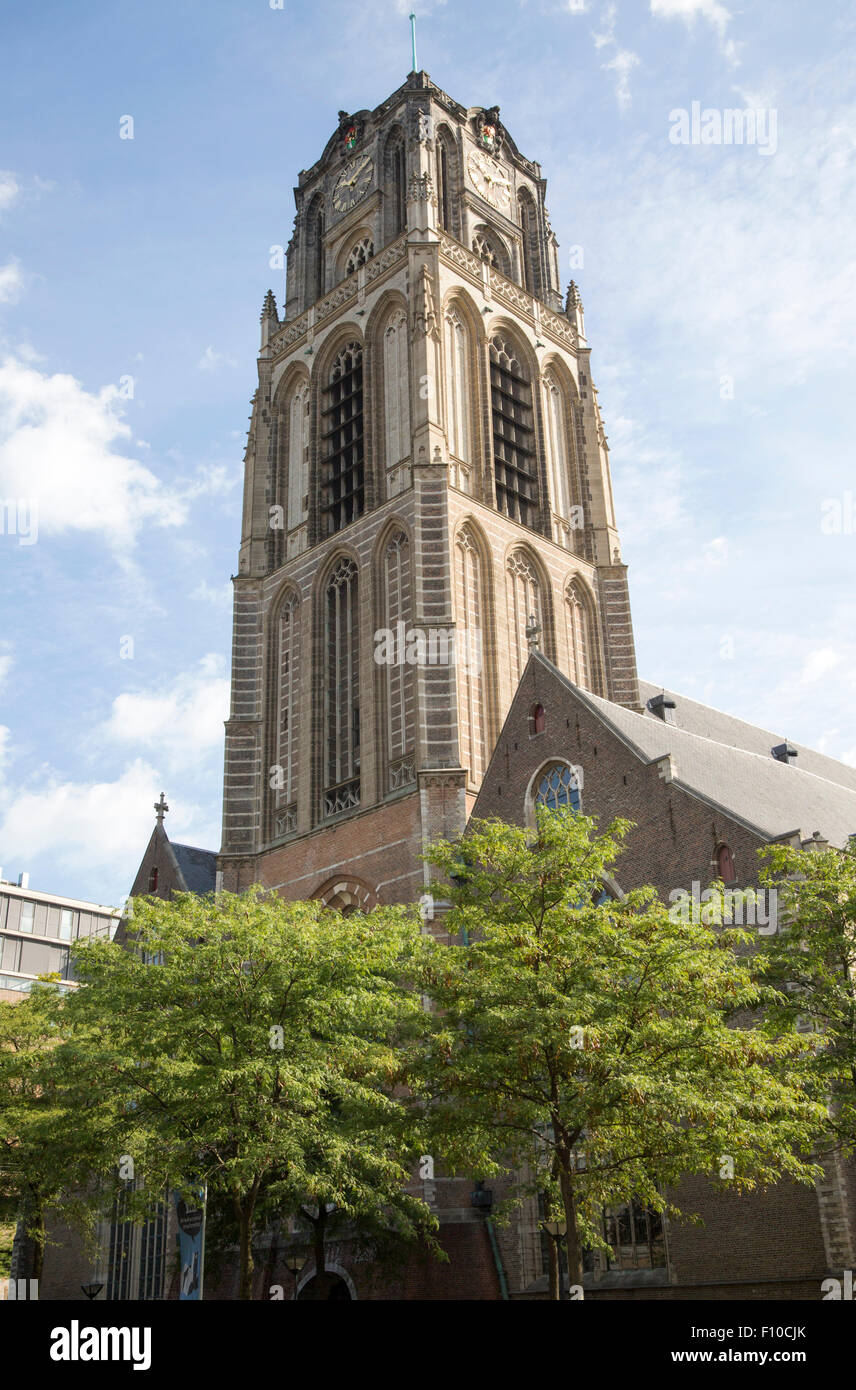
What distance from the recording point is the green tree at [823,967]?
1867 centimetres

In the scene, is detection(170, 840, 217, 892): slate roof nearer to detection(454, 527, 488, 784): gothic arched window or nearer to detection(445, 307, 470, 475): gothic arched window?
detection(454, 527, 488, 784): gothic arched window

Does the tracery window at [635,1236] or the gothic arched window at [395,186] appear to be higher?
the gothic arched window at [395,186]

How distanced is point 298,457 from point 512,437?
915 centimetres

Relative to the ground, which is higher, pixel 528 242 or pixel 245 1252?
pixel 528 242

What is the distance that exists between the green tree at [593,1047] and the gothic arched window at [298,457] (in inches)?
1186

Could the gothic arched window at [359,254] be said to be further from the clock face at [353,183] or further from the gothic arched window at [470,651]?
the gothic arched window at [470,651]

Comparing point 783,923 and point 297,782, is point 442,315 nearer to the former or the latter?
point 297,782

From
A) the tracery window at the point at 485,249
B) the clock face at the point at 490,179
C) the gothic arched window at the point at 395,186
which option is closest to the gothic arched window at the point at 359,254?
the gothic arched window at the point at 395,186

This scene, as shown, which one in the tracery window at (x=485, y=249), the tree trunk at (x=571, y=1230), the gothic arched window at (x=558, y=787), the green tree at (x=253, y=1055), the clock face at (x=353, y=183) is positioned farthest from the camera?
the clock face at (x=353, y=183)

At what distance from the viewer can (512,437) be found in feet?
153

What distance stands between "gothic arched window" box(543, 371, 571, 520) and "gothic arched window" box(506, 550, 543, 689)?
4228 millimetres

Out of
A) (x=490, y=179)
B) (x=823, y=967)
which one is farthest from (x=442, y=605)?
(x=490, y=179)

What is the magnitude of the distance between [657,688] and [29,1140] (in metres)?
31.1

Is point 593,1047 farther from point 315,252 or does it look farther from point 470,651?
point 315,252
